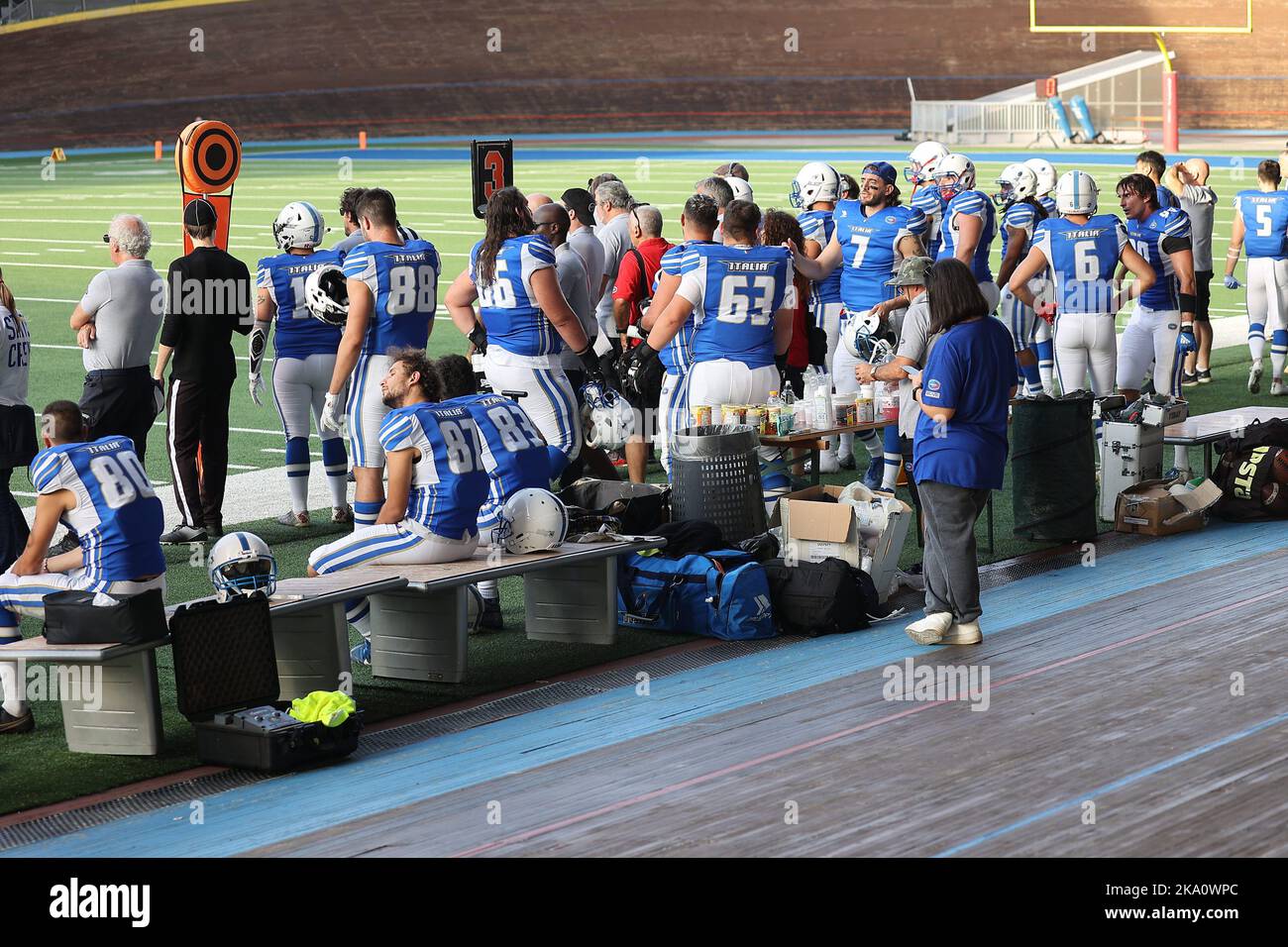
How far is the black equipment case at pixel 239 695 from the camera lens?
730 centimetres

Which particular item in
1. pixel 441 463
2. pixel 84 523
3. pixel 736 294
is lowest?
pixel 84 523

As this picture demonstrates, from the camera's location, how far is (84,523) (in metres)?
7.60

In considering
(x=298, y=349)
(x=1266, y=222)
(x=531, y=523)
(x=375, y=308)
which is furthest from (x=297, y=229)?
(x=1266, y=222)

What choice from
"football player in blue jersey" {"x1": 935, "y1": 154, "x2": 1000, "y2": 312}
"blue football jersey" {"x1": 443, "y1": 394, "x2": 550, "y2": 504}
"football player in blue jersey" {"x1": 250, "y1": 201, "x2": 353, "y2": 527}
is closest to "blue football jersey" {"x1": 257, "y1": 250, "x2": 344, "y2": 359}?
"football player in blue jersey" {"x1": 250, "y1": 201, "x2": 353, "y2": 527}

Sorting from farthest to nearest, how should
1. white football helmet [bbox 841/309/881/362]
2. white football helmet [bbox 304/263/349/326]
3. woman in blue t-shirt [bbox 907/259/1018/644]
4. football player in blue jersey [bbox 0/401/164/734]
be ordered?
1. white football helmet [bbox 841/309/881/362]
2. white football helmet [bbox 304/263/349/326]
3. woman in blue t-shirt [bbox 907/259/1018/644]
4. football player in blue jersey [bbox 0/401/164/734]

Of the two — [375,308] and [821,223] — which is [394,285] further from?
[821,223]

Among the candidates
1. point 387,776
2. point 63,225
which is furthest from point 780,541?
point 63,225

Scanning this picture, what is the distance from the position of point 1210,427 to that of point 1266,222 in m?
4.95

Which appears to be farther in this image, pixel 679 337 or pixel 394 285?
pixel 679 337

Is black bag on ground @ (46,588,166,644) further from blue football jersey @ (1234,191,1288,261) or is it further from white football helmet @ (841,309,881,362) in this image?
blue football jersey @ (1234,191,1288,261)

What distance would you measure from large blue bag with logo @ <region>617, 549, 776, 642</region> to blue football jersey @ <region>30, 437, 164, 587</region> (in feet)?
9.20

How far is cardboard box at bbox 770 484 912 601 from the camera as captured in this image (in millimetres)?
9602

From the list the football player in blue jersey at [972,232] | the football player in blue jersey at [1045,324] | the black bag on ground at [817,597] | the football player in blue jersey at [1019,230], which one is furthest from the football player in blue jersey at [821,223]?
the black bag on ground at [817,597]

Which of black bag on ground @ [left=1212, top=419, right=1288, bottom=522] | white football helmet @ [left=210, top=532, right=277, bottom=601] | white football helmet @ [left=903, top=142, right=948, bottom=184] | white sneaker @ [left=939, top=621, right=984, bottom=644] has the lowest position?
white sneaker @ [left=939, top=621, right=984, bottom=644]
